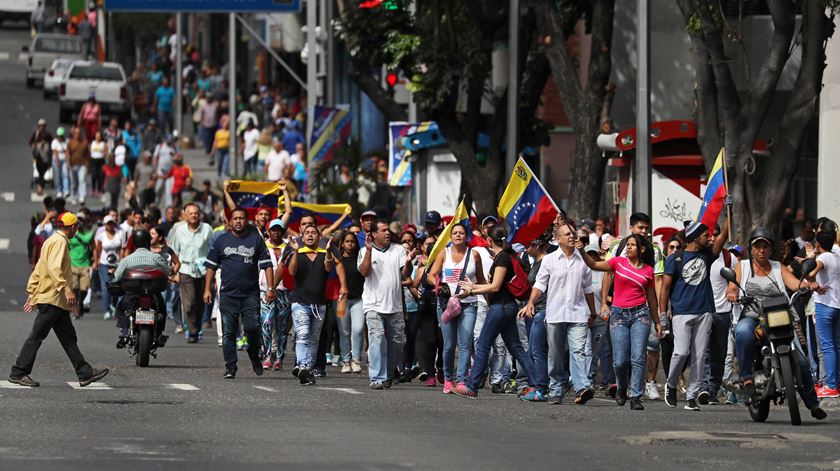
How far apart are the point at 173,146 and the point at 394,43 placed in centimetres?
1594

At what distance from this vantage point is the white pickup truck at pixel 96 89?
55719 millimetres

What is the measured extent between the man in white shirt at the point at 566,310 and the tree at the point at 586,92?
9.46 meters

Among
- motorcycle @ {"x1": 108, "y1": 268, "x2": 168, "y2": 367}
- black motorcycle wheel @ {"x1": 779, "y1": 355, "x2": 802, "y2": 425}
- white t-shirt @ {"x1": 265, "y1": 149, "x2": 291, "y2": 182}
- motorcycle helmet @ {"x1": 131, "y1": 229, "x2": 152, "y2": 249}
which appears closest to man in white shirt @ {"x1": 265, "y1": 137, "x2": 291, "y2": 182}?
white t-shirt @ {"x1": 265, "y1": 149, "x2": 291, "y2": 182}

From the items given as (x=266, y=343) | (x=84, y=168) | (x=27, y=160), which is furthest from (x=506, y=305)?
(x=27, y=160)

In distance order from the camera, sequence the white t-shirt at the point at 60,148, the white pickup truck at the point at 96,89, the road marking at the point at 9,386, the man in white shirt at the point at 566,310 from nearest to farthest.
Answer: the man in white shirt at the point at 566,310 < the road marking at the point at 9,386 < the white t-shirt at the point at 60,148 < the white pickup truck at the point at 96,89

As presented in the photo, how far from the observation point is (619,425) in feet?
52.7

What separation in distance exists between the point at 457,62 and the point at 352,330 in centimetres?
1067

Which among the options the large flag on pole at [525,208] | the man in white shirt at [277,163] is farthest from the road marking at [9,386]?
the man in white shirt at [277,163]

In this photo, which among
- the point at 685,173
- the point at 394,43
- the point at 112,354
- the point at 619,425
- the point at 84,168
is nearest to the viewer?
the point at 619,425

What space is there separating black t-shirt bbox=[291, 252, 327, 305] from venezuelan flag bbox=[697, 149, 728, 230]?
11.9ft

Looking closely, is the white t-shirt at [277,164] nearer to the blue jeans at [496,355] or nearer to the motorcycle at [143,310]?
the motorcycle at [143,310]

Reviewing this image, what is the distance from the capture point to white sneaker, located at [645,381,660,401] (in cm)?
1909

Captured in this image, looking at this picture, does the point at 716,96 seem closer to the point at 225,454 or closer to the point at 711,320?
the point at 711,320

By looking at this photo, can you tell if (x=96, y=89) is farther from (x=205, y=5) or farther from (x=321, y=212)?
(x=321, y=212)
